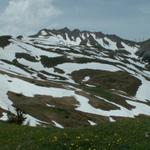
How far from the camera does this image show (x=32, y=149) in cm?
2267

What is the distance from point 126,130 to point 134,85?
153840 mm

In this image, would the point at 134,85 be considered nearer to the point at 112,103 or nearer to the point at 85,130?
the point at 112,103

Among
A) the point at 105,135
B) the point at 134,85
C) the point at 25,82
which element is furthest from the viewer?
the point at 134,85

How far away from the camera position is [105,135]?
24.5m

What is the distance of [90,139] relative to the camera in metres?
23.0

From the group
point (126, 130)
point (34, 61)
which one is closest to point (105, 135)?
point (126, 130)

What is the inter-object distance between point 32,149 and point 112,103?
99022 mm

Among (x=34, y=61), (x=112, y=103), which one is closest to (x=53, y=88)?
(x=112, y=103)

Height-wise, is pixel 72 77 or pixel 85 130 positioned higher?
pixel 85 130

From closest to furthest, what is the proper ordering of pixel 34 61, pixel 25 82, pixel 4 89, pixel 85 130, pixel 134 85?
pixel 85 130
pixel 4 89
pixel 25 82
pixel 134 85
pixel 34 61

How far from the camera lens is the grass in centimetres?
2178

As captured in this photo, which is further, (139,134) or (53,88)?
(53,88)

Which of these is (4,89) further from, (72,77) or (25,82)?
(72,77)

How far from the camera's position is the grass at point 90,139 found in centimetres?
2178
